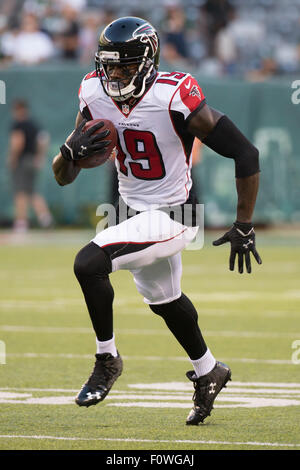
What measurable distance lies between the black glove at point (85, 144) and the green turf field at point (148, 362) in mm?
1204

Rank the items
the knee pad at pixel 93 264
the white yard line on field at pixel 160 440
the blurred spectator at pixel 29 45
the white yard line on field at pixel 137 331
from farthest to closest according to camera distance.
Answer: the blurred spectator at pixel 29 45 → the white yard line on field at pixel 137 331 → the knee pad at pixel 93 264 → the white yard line on field at pixel 160 440

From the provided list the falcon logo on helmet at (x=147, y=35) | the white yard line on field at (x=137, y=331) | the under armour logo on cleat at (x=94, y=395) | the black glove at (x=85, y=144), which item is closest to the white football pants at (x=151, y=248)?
the black glove at (x=85, y=144)

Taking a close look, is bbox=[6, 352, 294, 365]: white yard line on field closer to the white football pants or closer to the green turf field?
the green turf field

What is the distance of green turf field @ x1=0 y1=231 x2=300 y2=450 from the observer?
4551mm

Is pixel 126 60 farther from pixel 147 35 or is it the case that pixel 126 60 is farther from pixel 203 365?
pixel 203 365

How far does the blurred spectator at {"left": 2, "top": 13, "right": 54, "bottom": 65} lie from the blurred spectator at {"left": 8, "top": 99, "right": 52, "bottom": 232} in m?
1.21

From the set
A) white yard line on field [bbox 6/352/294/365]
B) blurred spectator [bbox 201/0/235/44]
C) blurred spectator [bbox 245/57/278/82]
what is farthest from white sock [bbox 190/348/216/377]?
blurred spectator [bbox 201/0/235/44]

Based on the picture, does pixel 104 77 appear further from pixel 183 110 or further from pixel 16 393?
pixel 16 393

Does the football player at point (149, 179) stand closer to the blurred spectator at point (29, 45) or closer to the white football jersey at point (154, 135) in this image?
the white football jersey at point (154, 135)

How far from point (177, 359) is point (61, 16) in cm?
1243

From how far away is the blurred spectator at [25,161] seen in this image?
1571 centimetres

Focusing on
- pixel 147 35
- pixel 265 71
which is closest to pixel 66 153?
pixel 147 35

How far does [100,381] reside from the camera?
16.1ft

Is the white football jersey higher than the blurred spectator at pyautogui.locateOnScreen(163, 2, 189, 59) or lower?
higher
